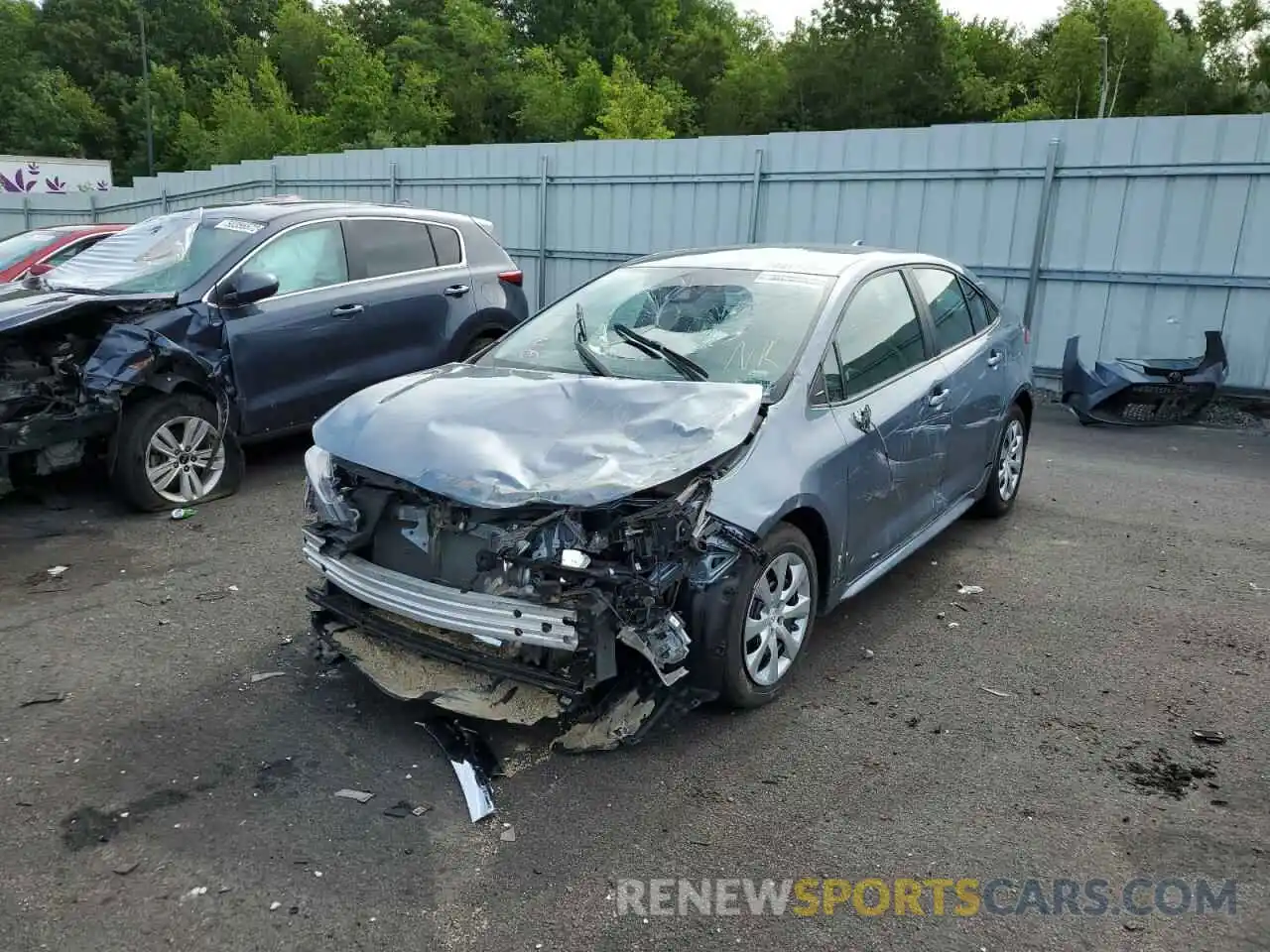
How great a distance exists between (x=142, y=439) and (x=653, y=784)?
4.17 metres

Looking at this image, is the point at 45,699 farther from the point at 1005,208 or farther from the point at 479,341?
the point at 1005,208

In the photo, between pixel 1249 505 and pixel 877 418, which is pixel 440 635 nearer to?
pixel 877 418

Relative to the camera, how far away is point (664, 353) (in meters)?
4.16

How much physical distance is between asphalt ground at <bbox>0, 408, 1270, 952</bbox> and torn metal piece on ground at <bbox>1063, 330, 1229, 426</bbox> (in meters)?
4.31

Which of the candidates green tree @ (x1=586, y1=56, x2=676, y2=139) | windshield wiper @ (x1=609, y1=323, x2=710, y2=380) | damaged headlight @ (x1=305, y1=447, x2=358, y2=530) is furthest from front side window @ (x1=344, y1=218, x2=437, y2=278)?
green tree @ (x1=586, y1=56, x2=676, y2=139)

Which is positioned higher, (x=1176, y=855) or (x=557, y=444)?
(x=557, y=444)

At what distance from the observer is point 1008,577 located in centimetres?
509

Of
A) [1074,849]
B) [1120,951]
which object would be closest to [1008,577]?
[1074,849]

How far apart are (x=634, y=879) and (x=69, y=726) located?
7.19 ft

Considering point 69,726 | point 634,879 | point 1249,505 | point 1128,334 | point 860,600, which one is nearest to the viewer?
point 634,879

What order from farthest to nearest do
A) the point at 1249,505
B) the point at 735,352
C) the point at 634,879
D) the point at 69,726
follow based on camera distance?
the point at 1249,505
the point at 735,352
the point at 69,726
the point at 634,879

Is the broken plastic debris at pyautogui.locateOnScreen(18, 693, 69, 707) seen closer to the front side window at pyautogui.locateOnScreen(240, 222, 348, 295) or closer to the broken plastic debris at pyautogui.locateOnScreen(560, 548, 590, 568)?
the broken plastic debris at pyautogui.locateOnScreen(560, 548, 590, 568)

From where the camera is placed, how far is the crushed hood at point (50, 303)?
5.45 meters

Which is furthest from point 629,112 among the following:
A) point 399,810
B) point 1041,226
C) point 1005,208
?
point 399,810
